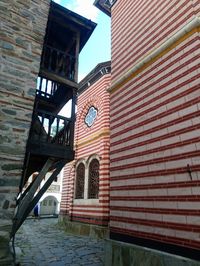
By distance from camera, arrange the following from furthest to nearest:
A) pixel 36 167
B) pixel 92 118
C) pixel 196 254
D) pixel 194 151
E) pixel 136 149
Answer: pixel 92 118
pixel 36 167
pixel 136 149
pixel 194 151
pixel 196 254

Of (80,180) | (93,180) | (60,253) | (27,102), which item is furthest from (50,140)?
(80,180)

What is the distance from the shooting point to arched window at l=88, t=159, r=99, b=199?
1175cm

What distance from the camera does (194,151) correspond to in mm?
4160

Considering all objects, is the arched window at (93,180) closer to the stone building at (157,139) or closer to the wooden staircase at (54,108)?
the wooden staircase at (54,108)

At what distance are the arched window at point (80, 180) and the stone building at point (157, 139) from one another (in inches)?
278

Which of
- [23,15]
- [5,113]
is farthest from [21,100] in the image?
[23,15]

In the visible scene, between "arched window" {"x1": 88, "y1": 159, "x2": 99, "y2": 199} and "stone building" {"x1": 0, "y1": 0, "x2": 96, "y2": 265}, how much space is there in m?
5.06

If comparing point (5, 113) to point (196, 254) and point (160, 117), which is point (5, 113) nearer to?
point (160, 117)

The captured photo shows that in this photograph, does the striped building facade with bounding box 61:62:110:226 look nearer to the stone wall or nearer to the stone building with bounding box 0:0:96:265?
the stone building with bounding box 0:0:96:265

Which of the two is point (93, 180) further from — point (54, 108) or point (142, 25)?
point (142, 25)

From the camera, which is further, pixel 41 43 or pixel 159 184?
pixel 41 43

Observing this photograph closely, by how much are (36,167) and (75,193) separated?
22.5ft

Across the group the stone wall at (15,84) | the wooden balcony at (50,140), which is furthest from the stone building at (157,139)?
the stone wall at (15,84)

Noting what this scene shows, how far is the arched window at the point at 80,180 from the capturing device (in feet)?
43.0
